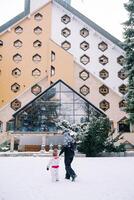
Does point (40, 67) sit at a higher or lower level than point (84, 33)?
lower

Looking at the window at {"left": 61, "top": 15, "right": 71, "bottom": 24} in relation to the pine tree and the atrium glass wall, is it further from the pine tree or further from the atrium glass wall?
the pine tree

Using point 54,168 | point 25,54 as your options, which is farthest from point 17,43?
point 54,168

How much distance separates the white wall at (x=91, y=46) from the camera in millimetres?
39219

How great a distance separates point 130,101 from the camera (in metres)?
23.7

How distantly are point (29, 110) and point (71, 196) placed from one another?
28.0 meters

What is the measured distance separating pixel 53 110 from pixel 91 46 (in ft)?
31.3

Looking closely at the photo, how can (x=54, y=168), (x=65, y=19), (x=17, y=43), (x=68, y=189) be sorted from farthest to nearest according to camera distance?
(x=65, y=19), (x=17, y=43), (x=54, y=168), (x=68, y=189)

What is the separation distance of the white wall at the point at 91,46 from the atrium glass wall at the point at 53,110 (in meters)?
5.04

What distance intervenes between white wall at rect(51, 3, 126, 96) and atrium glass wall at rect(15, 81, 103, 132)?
16.5 feet

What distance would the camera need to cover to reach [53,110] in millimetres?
34906

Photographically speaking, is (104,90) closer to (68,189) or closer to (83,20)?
(83,20)

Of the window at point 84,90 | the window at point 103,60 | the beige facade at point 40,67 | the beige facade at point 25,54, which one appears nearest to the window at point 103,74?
the beige facade at point 40,67

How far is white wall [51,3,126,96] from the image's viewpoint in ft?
129

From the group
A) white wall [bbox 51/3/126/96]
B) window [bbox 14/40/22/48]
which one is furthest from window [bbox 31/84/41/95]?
white wall [bbox 51/3/126/96]
